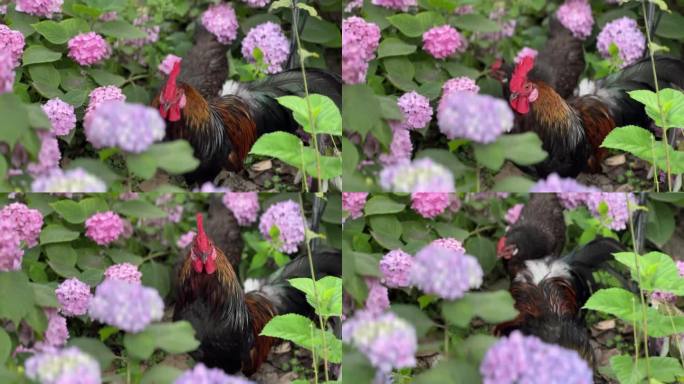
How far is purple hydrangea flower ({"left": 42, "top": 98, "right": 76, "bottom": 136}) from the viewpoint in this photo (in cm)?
217

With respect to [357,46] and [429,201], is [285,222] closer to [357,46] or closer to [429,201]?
[429,201]


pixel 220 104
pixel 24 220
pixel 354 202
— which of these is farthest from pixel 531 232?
pixel 24 220

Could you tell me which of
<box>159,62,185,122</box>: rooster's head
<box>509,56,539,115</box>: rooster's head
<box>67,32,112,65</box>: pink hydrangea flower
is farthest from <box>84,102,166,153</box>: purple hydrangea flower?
<box>509,56,539,115</box>: rooster's head

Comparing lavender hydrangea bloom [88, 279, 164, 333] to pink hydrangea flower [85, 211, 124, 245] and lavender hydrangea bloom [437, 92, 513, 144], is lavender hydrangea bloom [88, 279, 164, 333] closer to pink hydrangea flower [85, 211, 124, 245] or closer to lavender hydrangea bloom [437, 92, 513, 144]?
pink hydrangea flower [85, 211, 124, 245]

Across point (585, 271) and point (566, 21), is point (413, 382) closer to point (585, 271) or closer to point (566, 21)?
point (585, 271)

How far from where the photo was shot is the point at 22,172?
216 cm

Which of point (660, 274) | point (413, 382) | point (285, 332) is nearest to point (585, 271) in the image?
point (660, 274)

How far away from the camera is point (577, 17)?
2.32 meters

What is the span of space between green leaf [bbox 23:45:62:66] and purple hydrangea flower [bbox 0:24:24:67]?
0.07ft

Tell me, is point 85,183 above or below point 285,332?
above

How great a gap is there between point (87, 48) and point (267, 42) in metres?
0.45

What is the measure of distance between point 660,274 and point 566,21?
2.27 feet

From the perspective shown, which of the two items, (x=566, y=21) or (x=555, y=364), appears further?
(x=566, y=21)

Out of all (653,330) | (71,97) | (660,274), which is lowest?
(653,330)
